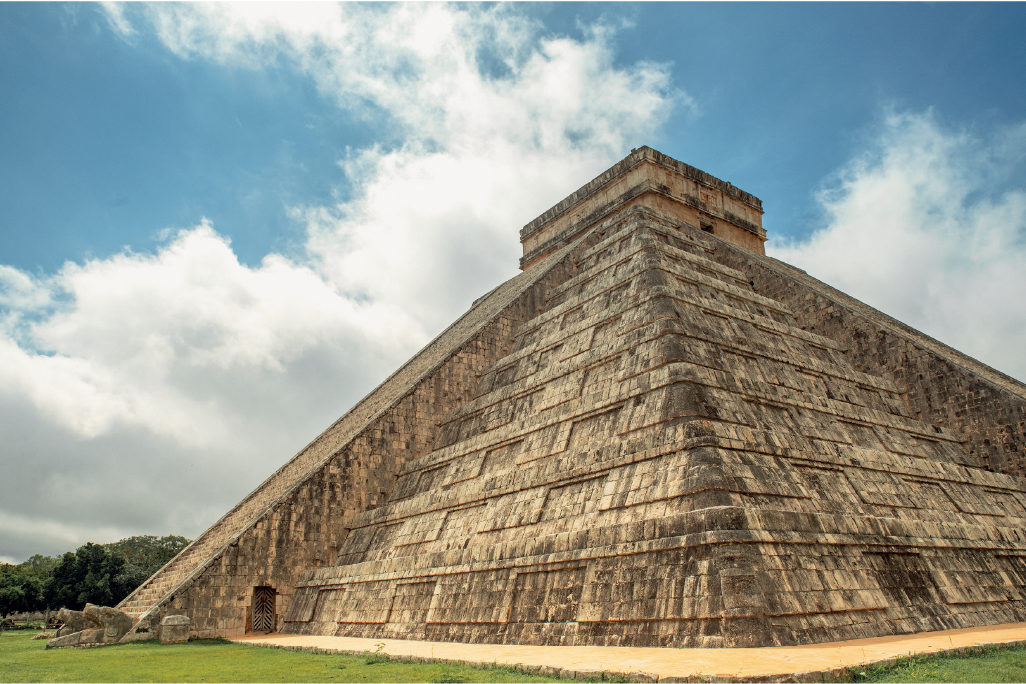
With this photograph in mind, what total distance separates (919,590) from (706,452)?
10.7 ft

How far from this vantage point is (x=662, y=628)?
737cm

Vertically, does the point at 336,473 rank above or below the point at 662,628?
above

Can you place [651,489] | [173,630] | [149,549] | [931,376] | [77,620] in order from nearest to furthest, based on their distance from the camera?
[651,489] < [173,630] < [77,620] < [931,376] < [149,549]

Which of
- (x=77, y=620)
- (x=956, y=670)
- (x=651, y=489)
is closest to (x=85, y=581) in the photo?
(x=77, y=620)

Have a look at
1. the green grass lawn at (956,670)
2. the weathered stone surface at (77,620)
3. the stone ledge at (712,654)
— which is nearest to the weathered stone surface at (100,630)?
the weathered stone surface at (77,620)

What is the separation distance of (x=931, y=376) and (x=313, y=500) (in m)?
13.0

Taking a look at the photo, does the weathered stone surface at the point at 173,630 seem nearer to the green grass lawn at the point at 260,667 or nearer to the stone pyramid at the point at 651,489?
the green grass lawn at the point at 260,667

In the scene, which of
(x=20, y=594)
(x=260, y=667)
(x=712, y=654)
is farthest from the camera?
(x=20, y=594)

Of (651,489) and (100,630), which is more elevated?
(651,489)

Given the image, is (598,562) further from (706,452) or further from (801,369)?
(801,369)

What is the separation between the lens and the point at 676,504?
8297mm

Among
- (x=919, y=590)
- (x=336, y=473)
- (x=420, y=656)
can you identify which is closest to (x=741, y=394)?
(x=919, y=590)

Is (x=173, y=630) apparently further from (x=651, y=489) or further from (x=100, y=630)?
(x=651, y=489)

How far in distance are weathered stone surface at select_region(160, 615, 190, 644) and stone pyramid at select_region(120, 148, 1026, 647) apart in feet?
1.12
